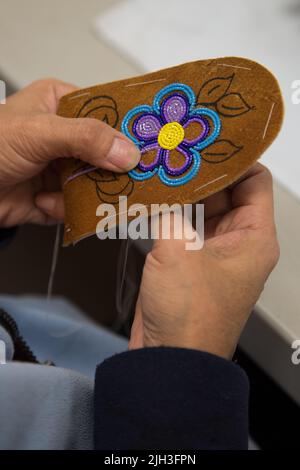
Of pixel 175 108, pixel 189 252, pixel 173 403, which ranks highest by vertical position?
pixel 175 108

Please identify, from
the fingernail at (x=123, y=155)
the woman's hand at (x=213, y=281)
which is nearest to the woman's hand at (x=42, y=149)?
the fingernail at (x=123, y=155)

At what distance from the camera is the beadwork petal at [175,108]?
51 centimetres

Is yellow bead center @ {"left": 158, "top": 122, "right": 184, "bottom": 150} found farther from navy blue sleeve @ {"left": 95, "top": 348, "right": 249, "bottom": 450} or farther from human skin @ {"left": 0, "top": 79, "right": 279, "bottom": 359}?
navy blue sleeve @ {"left": 95, "top": 348, "right": 249, "bottom": 450}

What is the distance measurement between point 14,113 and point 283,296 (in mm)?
336

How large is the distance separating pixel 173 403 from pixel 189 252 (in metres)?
0.12

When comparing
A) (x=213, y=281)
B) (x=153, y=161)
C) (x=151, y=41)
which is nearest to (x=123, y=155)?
(x=153, y=161)

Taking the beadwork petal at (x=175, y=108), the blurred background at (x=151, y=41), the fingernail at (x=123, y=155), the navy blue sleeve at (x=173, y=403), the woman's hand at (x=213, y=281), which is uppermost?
the blurred background at (x=151, y=41)

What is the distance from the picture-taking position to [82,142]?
1.73ft

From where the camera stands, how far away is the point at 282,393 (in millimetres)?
876

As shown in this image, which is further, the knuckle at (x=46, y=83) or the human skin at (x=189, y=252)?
the knuckle at (x=46, y=83)

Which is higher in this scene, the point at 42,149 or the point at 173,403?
the point at 42,149

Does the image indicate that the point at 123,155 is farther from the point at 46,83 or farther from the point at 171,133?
the point at 46,83

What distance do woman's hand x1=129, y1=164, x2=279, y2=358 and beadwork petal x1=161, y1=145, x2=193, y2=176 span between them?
6cm

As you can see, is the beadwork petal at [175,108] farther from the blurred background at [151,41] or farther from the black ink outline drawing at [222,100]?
the blurred background at [151,41]
